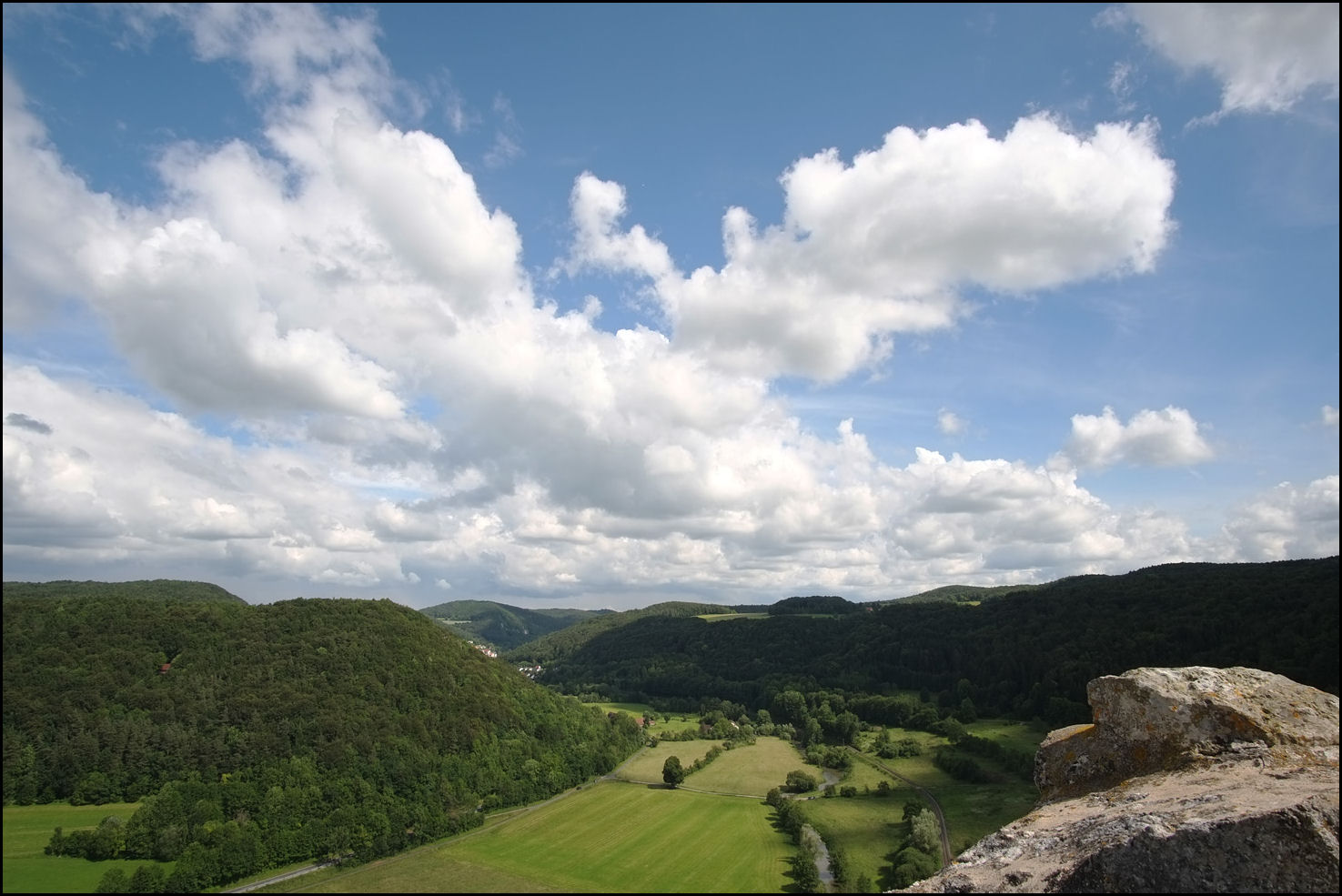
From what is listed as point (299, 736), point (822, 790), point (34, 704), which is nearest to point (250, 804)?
point (299, 736)

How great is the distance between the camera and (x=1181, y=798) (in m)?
7.12

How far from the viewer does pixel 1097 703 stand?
983 centimetres

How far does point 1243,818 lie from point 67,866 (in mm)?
42462

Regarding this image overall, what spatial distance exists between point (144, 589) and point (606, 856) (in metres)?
93.6

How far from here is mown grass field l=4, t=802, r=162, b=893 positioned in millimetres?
23219

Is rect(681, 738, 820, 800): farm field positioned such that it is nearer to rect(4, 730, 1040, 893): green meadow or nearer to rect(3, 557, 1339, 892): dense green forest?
rect(4, 730, 1040, 893): green meadow

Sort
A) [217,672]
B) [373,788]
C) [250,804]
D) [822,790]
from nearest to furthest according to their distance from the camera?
[250,804]
[217,672]
[373,788]
[822,790]

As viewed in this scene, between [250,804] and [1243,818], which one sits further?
[250,804]

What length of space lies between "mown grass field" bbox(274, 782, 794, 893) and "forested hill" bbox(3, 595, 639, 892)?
600 cm

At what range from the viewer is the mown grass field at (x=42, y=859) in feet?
76.2

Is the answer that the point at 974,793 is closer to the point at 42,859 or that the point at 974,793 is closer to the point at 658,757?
the point at 658,757


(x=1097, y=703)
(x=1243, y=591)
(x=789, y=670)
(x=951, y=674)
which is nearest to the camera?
(x=1097, y=703)

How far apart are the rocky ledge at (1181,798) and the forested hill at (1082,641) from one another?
63710mm

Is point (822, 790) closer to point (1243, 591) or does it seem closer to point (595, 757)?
point (595, 757)
